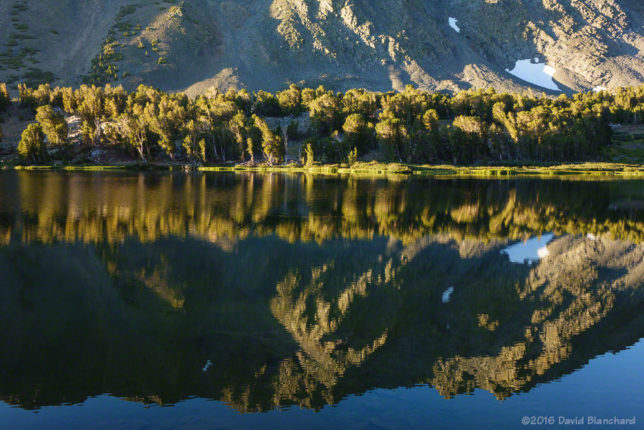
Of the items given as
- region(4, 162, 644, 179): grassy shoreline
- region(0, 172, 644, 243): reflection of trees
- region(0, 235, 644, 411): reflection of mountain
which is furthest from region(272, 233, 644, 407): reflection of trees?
region(4, 162, 644, 179): grassy shoreline

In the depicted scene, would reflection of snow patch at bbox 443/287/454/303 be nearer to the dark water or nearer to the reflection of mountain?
the dark water

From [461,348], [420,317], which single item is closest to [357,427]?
[461,348]

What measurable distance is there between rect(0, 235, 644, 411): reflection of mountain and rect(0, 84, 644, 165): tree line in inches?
4084

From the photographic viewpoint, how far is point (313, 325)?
17109 millimetres

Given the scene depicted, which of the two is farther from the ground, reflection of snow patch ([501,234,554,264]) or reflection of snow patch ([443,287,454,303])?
reflection of snow patch ([501,234,554,264])

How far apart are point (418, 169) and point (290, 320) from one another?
107 meters

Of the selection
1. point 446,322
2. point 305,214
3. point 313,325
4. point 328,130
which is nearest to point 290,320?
point 313,325

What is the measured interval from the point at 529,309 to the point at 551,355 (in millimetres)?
4297

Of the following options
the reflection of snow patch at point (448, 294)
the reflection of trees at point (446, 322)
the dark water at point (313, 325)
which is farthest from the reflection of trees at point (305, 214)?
the reflection of snow patch at point (448, 294)

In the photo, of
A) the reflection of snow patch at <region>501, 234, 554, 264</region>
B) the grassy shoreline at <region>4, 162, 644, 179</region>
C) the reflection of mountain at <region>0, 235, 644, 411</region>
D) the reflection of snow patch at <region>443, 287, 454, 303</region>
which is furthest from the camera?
the grassy shoreline at <region>4, 162, 644, 179</region>

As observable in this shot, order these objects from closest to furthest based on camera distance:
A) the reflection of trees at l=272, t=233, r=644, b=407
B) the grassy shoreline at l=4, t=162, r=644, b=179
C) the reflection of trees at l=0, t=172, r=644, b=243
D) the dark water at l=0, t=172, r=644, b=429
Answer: the dark water at l=0, t=172, r=644, b=429 < the reflection of trees at l=272, t=233, r=644, b=407 < the reflection of trees at l=0, t=172, r=644, b=243 < the grassy shoreline at l=4, t=162, r=644, b=179

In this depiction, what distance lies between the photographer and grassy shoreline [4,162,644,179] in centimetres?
10944

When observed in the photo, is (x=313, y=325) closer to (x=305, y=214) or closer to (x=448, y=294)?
(x=448, y=294)

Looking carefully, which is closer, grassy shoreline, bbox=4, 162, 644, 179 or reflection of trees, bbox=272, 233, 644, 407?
reflection of trees, bbox=272, 233, 644, 407
